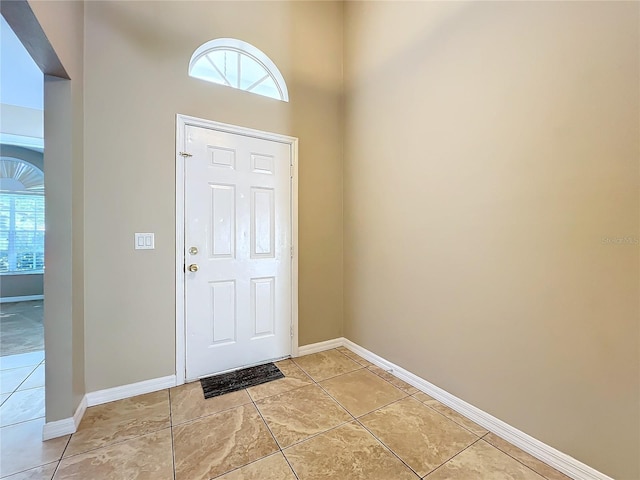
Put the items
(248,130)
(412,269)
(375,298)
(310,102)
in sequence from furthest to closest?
(310,102)
(375,298)
(248,130)
(412,269)

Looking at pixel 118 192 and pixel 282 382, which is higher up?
pixel 118 192

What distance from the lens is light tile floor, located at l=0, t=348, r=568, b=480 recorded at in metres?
1.37

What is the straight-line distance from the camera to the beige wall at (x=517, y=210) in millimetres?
1226

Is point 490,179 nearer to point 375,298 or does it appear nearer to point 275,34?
point 375,298

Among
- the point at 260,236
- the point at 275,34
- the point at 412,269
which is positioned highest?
the point at 275,34

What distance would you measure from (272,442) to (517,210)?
76.7 inches

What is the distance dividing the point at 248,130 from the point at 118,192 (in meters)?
1.13

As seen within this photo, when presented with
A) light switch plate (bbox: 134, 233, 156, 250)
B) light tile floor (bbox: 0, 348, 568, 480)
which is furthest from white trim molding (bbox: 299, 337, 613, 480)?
light switch plate (bbox: 134, 233, 156, 250)

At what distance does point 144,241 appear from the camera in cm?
204

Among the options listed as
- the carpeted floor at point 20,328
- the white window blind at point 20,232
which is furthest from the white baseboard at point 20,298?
the white window blind at point 20,232

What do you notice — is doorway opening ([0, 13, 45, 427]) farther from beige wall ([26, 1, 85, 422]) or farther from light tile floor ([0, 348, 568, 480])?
light tile floor ([0, 348, 568, 480])

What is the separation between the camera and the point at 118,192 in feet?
6.43

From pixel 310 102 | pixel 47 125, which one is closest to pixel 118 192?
pixel 47 125

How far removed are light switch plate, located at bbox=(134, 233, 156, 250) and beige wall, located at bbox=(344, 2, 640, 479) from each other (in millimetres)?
1885
